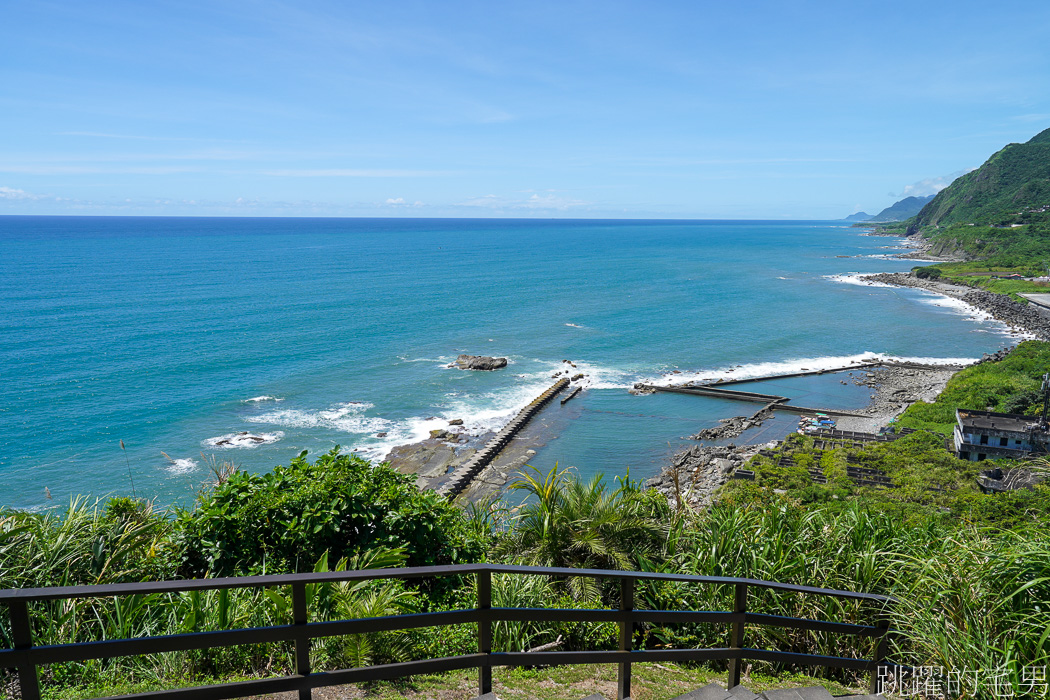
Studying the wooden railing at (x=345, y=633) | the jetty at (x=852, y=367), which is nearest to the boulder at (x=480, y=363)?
the jetty at (x=852, y=367)

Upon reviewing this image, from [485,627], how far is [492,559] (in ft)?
14.0

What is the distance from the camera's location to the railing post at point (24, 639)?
2926 millimetres

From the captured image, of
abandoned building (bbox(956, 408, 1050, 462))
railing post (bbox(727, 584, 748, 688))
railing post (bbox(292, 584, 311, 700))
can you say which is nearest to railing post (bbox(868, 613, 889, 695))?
railing post (bbox(727, 584, 748, 688))

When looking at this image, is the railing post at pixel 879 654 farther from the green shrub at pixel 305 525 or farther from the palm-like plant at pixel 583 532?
the green shrub at pixel 305 525

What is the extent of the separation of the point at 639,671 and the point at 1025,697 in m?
2.69

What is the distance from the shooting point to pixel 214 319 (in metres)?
65.6

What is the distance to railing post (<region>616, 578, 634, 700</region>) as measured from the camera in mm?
4176

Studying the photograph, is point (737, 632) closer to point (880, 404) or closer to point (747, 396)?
point (747, 396)

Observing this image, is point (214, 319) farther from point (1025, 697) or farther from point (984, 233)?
point (984, 233)

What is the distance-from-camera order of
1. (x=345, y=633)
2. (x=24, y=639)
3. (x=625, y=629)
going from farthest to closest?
(x=625, y=629) < (x=345, y=633) < (x=24, y=639)

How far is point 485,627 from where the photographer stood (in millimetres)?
3889

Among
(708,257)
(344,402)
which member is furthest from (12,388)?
(708,257)

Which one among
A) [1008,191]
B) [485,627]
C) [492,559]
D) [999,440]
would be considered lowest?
[999,440]

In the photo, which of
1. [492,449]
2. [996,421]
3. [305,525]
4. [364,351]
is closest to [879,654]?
[305,525]
